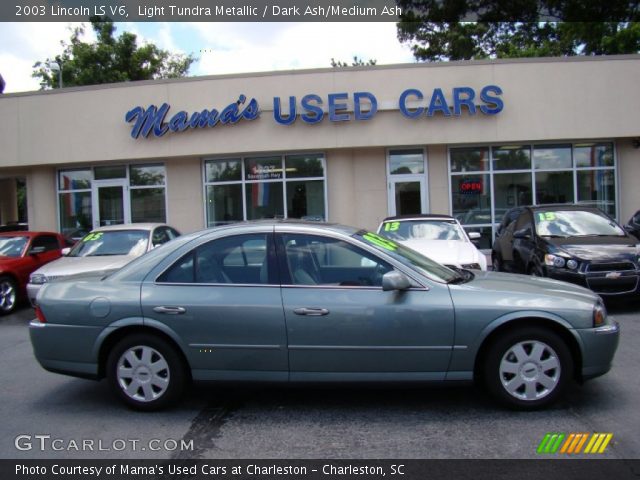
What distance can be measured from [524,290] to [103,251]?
7736mm

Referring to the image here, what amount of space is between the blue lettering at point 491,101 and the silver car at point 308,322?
10.2 meters

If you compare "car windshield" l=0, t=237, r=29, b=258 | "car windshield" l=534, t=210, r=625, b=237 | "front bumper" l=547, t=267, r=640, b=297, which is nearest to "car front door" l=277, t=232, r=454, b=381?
"front bumper" l=547, t=267, r=640, b=297

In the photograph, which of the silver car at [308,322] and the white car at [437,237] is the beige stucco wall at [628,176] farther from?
the silver car at [308,322]

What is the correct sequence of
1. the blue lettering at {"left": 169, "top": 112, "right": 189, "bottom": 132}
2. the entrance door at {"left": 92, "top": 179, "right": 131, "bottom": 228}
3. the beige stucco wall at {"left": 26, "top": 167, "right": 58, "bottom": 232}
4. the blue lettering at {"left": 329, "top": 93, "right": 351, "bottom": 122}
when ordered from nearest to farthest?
1. the blue lettering at {"left": 329, "top": 93, "right": 351, "bottom": 122}
2. the blue lettering at {"left": 169, "top": 112, "right": 189, "bottom": 132}
3. the entrance door at {"left": 92, "top": 179, "right": 131, "bottom": 228}
4. the beige stucco wall at {"left": 26, "top": 167, "right": 58, "bottom": 232}

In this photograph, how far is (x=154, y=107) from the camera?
Result: 15.1 metres

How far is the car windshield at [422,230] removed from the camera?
9.76 metres

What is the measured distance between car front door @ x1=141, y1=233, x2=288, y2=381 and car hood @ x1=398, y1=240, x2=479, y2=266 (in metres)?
4.11

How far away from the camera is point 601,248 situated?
27.9ft

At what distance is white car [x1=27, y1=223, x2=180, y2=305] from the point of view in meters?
9.11

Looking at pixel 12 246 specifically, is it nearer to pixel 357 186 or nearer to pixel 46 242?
pixel 46 242

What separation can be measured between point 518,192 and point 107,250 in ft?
34.3

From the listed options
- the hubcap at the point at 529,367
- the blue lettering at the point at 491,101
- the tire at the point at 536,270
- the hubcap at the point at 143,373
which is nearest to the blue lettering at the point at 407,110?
the blue lettering at the point at 491,101

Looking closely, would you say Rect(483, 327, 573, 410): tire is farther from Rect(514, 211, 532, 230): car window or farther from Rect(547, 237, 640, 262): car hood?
Rect(514, 211, 532, 230): car window
